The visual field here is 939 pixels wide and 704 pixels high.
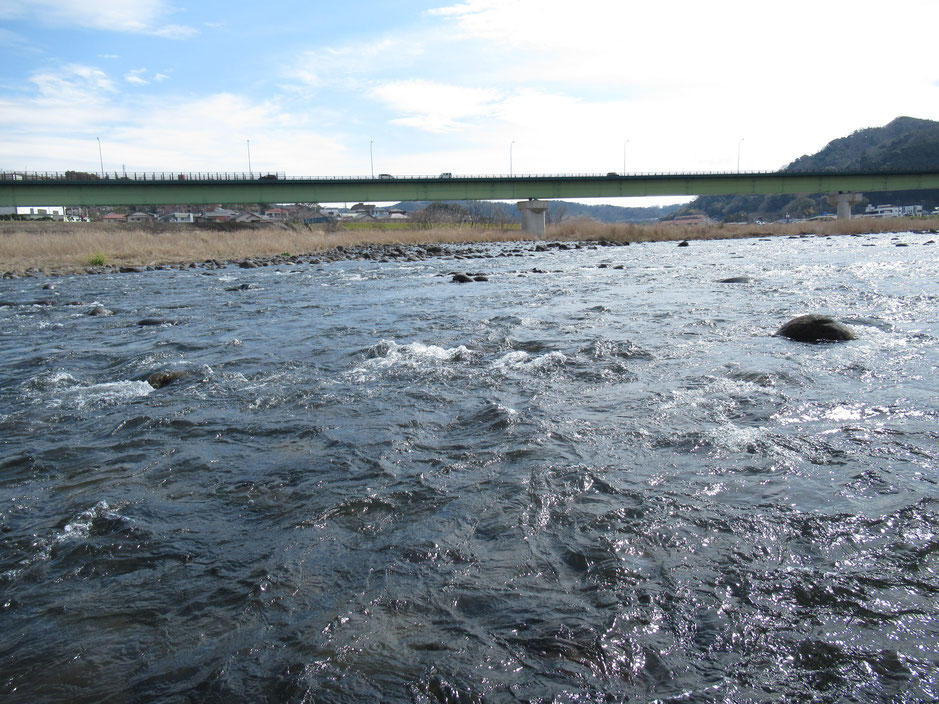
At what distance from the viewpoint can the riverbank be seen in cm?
3625

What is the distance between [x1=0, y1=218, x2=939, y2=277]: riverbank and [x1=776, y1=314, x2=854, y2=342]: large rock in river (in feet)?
101

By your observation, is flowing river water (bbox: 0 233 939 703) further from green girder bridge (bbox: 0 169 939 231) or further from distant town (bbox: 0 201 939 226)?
distant town (bbox: 0 201 939 226)

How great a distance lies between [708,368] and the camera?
9.15 m

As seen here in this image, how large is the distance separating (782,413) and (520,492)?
3.75 metres

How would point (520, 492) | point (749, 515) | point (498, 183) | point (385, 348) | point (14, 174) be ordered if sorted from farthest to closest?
point (498, 183) < point (14, 174) < point (385, 348) < point (520, 492) < point (749, 515)

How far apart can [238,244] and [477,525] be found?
45333 mm

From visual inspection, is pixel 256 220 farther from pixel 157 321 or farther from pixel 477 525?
pixel 477 525

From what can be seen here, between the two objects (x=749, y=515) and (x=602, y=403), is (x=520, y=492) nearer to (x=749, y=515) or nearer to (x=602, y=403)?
(x=749, y=515)

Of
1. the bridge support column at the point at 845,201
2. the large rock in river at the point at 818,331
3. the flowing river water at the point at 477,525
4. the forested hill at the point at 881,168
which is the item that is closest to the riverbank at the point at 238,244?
the bridge support column at the point at 845,201

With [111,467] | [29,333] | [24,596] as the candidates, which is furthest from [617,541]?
[29,333]

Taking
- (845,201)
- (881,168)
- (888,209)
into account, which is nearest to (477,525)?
(845,201)

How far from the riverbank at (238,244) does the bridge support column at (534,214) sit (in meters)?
2.88

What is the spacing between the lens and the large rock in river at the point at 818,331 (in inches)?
429

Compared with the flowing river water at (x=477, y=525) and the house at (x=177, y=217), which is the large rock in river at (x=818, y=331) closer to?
the flowing river water at (x=477, y=525)
